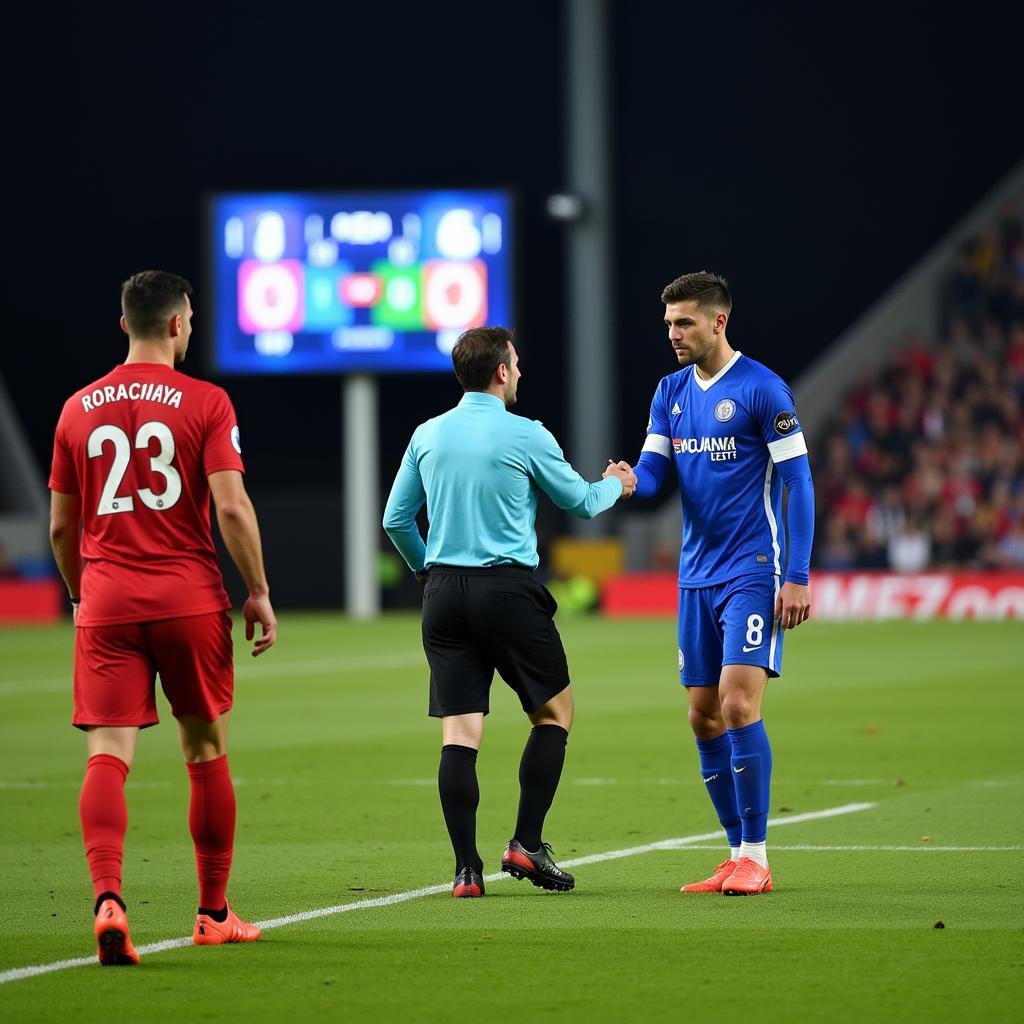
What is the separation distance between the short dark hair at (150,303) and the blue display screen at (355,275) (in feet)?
70.2

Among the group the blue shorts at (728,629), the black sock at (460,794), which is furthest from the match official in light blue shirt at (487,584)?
the blue shorts at (728,629)

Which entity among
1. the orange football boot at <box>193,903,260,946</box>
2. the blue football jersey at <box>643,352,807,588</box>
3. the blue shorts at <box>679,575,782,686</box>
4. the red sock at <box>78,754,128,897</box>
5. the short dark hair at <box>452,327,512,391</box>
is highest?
the short dark hair at <box>452,327,512,391</box>

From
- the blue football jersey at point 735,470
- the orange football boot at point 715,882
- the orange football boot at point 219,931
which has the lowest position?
the orange football boot at point 715,882

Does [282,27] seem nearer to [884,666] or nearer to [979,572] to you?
[979,572]

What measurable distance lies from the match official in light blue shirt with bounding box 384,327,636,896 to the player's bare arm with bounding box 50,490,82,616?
138 centimetres

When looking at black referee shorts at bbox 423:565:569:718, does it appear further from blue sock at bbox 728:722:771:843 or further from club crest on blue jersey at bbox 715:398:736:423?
club crest on blue jersey at bbox 715:398:736:423

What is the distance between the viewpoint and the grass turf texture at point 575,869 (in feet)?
19.2

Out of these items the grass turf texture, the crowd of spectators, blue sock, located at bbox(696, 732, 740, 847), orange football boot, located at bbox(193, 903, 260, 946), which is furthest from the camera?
the crowd of spectators

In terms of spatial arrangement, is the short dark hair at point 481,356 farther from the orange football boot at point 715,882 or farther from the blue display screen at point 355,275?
the blue display screen at point 355,275

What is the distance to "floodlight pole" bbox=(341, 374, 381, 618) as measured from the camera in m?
30.1

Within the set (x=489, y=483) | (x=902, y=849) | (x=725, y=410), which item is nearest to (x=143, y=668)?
(x=489, y=483)

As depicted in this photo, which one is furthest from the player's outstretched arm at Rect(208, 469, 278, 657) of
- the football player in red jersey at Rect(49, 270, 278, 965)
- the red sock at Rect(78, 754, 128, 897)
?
the red sock at Rect(78, 754, 128, 897)

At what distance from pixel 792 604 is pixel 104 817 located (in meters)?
2.61

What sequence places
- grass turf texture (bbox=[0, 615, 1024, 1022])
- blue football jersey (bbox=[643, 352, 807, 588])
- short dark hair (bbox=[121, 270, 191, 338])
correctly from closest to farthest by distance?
grass turf texture (bbox=[0, 615, 1024, 1022]) < short dark hair (bbox=[121, 270, 191, 338]) < blue football jersey (bbox=[643, 352, 807, 588])
